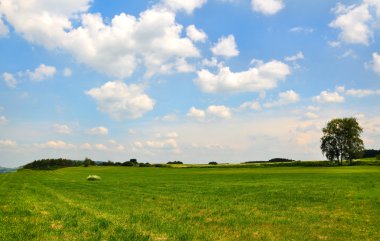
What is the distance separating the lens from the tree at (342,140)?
148 m

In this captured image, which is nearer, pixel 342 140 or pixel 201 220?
pixel 201 220

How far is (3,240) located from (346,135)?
15023 cm

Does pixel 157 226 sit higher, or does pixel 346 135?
pixel 346 135

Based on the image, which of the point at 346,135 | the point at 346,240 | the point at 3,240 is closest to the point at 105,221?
the point at 3,240

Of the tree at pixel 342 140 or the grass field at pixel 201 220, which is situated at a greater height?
the tree at pixel 342 140

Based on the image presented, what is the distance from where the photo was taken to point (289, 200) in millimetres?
32562

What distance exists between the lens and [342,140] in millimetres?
150125

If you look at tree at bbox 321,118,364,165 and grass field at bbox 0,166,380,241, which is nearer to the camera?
grass field at bbox 0,166,380,241

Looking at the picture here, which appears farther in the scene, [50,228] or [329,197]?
[329,197]

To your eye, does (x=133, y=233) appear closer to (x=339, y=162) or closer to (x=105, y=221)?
(x=105, y=221)

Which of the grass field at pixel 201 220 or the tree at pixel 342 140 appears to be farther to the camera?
the tree at pixel 342 140

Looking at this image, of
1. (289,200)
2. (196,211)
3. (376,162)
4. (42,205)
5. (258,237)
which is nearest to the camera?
(258,237)

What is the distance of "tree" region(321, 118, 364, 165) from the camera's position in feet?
486

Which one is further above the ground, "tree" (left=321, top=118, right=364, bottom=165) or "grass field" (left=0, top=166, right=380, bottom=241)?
"tree" (left=321, top=118, right=364, bottom=165)
